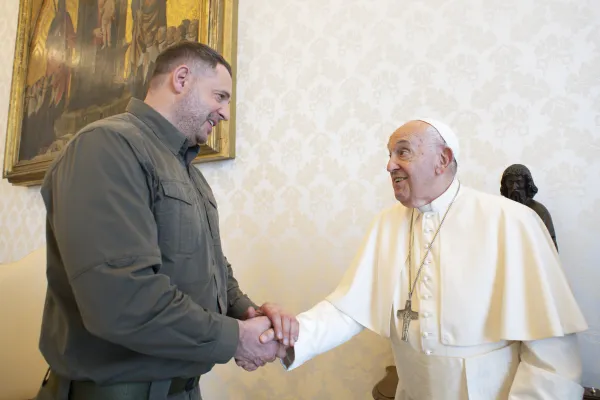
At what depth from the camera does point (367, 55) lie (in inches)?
111

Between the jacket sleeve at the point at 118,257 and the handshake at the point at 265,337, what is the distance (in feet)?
0.59

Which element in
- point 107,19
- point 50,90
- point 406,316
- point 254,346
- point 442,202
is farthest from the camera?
point 50,90

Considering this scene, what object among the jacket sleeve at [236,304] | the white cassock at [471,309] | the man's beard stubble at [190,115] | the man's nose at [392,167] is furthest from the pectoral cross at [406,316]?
the man's beard stubble at [190,115]

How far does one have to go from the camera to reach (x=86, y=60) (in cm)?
407

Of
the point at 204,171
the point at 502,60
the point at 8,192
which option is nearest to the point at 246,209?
the point at 204,171

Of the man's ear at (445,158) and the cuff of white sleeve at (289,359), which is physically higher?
the man's ear at (445,158)

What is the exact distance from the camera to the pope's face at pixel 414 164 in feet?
6.00

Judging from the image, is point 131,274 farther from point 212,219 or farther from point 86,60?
point 86,60

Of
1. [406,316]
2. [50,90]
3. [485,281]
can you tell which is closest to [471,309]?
[485,281]

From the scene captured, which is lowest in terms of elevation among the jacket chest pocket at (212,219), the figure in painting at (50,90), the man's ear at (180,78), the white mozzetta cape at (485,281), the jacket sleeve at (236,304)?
the jacket sleeve at (236,304)

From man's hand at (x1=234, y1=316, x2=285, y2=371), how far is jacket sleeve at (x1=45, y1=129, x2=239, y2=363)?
0.15 m

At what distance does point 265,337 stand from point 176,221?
570 mm

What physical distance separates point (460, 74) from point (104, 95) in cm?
282

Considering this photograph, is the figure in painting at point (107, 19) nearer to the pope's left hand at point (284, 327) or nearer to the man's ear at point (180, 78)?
the man's ear at point (180, 78)
